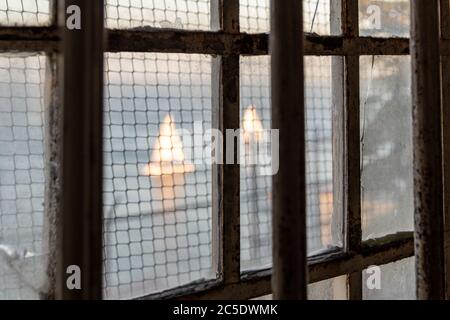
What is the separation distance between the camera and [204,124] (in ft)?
3.66

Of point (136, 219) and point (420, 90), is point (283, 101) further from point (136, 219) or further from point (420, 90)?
point (136, 219)

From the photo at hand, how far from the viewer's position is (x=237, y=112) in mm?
1113

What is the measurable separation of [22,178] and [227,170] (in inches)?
15.2

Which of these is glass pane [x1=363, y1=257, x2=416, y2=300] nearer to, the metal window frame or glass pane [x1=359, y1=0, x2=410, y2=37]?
the metal window frame

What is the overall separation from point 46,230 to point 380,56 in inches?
35.7

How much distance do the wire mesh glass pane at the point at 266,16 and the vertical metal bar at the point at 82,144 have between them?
659 mm

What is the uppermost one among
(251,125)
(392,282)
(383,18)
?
(383,18)

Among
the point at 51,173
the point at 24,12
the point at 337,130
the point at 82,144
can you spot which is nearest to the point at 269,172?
the point at 337,130

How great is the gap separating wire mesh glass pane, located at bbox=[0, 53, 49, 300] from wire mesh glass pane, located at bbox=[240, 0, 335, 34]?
0.43 m

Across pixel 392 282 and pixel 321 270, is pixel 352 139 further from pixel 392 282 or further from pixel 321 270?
pixel 392 282

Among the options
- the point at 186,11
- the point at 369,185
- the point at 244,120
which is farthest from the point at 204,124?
the point at 369,185

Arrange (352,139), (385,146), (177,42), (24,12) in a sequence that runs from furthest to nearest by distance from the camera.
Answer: (385,146) → (352,139) → (177,42) → (24,12)

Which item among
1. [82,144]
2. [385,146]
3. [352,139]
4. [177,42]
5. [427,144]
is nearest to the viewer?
[82,144]

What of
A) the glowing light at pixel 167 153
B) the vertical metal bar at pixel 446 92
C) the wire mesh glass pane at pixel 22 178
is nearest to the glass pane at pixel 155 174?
the glowing light at pixel 167 153
